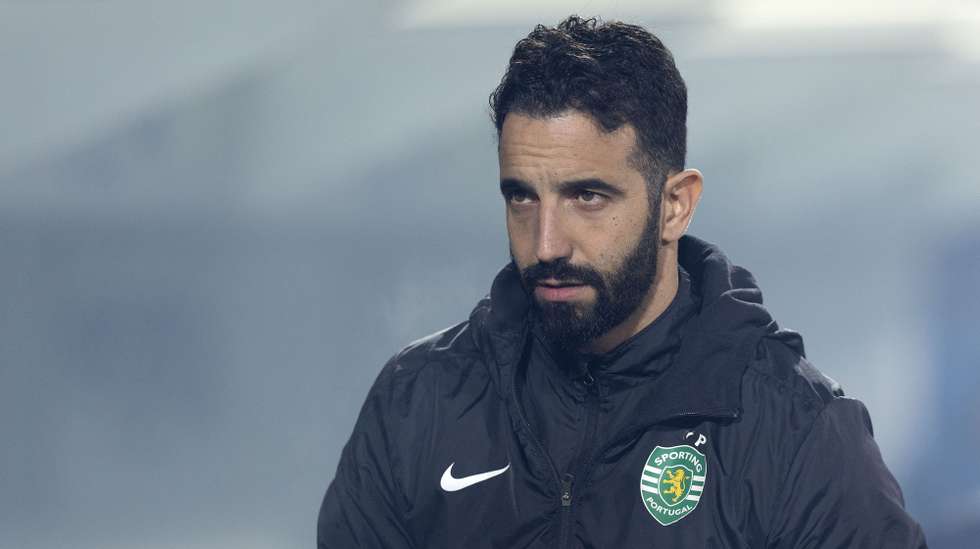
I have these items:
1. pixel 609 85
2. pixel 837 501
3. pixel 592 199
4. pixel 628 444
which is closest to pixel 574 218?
pixel 592 199

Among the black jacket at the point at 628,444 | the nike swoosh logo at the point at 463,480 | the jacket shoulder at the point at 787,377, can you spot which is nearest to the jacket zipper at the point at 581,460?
the black jacket at the point at 628,444

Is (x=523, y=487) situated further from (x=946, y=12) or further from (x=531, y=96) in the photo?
(x=946, y=12)

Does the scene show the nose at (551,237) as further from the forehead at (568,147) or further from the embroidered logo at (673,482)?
the embroidered logo at (673,482)

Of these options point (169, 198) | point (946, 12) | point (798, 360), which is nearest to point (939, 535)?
point (946, 12)

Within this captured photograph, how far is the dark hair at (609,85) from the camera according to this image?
1685 mm

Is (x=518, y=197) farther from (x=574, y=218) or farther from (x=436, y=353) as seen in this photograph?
(x=436, y=353)

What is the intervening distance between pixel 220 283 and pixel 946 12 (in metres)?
2.38

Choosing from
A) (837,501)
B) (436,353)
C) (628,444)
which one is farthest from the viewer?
(436,353)

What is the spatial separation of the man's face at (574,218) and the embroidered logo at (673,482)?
202 millimetres

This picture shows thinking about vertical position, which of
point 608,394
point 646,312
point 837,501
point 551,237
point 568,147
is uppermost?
point 568,147

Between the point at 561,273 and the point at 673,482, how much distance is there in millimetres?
330

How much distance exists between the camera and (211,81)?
4031mm

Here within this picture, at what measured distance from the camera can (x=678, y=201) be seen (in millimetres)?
1806

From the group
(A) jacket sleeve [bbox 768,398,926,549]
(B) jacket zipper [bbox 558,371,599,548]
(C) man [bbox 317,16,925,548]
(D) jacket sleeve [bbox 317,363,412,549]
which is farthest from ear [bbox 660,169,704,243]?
(D) jacket sleeve [bbox 317,363,412,549]
